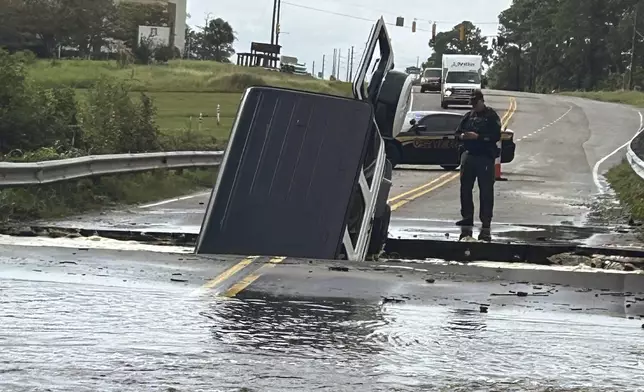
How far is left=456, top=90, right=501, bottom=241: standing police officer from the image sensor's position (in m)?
14.2

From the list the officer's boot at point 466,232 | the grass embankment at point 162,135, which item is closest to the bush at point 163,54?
the grass embankment at point 162,135

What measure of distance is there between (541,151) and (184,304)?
30.4 metres

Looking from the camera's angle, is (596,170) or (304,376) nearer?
(304,376)

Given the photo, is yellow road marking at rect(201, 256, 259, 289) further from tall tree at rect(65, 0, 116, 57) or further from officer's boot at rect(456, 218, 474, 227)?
tall tree at rect(65, 0, 116, 57)

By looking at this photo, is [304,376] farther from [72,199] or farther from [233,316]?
[72,199]

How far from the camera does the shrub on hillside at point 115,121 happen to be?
75.1ft

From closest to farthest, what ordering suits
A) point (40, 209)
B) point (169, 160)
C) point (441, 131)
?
point (40, 209) < point (169, 160) < point (441, 131)

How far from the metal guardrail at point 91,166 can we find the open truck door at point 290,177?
4.94 m

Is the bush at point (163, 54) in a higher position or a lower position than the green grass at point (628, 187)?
higher

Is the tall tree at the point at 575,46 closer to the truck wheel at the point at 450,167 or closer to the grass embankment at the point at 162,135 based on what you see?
the grass embankment at the point at 162,135

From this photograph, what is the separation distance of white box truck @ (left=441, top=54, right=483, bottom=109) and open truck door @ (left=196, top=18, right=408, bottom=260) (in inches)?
1748

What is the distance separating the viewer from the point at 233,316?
7809 mm

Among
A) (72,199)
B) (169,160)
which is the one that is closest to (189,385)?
(72,199)

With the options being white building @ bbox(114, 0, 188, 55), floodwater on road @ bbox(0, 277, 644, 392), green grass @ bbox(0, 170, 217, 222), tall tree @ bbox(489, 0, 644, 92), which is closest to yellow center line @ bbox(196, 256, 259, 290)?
floodwater on road @ bbox(0, 277, 644, 392)
